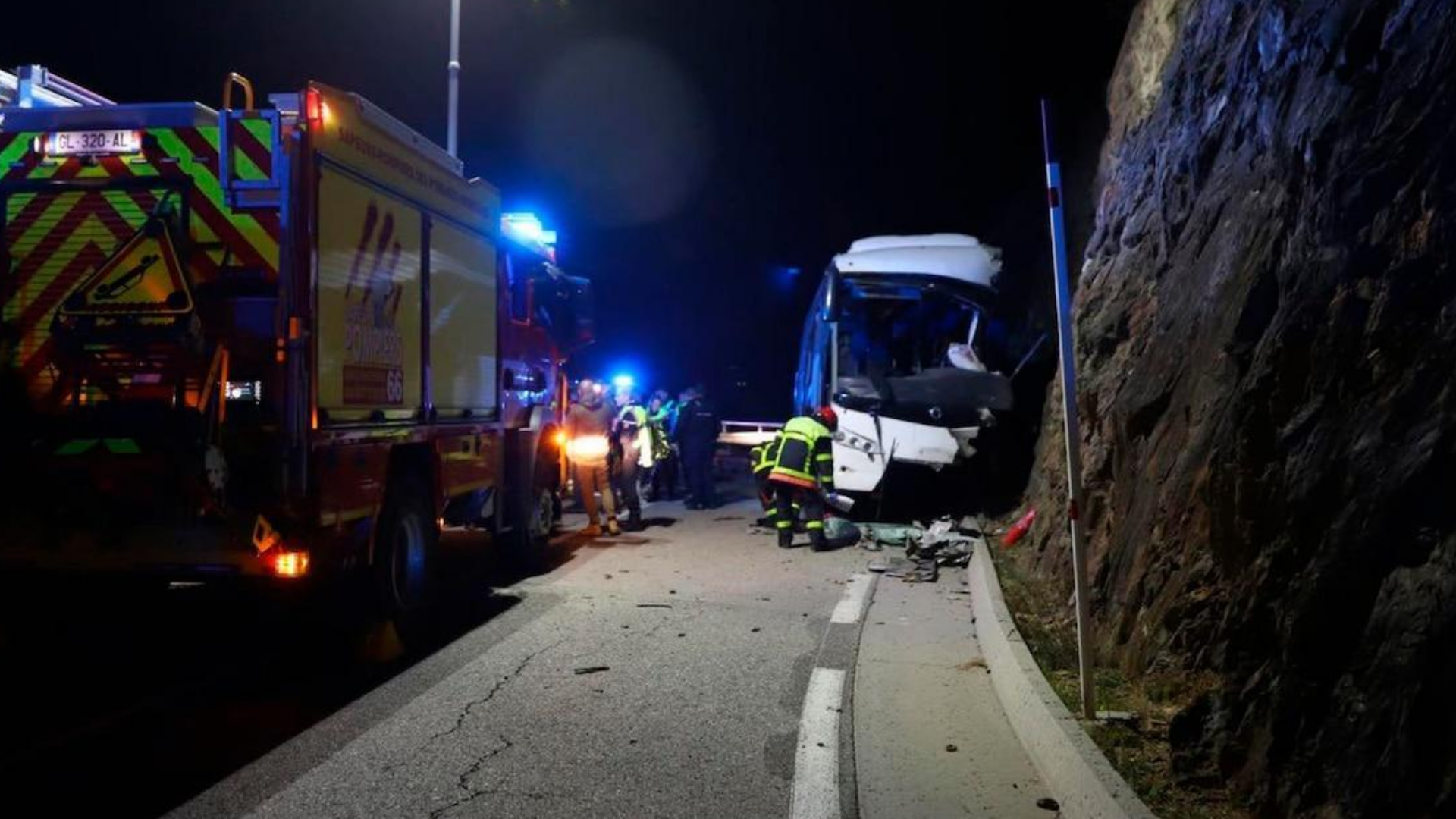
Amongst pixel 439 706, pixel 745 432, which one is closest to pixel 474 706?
pixel 439 706

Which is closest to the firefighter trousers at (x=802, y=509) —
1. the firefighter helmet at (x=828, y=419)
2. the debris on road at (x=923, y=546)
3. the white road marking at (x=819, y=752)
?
the debris on road at (x=923, y=546)

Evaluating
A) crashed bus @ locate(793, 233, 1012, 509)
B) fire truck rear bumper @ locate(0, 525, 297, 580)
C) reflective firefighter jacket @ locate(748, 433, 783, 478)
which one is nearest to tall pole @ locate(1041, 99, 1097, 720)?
fire truck rear bumper @ locate(0, 525, 297, 580)

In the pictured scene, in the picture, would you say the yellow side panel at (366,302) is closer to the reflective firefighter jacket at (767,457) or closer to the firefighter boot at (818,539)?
the reflective firefighter jacket at (767,457)

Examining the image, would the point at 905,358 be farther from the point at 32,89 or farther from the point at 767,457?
the point at 32,89

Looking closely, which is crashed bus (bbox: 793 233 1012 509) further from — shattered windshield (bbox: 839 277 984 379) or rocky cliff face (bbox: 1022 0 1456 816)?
rocky cliff face (bbox: 1022 0 1456 816)

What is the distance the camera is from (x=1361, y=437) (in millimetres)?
3549

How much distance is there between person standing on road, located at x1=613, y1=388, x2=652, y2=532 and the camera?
13.1 meters

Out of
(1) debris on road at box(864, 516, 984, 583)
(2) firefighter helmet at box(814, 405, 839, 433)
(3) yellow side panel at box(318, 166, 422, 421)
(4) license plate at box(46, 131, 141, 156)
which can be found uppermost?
(4) license plate at box(46, 131, 141, 156)

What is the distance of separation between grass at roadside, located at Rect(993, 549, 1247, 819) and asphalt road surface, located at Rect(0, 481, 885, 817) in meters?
1.14

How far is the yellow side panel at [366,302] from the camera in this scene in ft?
19.0

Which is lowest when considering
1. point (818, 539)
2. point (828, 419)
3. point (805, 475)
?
point (818, 539)

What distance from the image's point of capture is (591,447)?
12102 mm

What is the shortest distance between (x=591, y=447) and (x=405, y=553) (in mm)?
5155

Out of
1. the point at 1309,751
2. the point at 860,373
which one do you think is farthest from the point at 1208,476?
the point at 860,373
